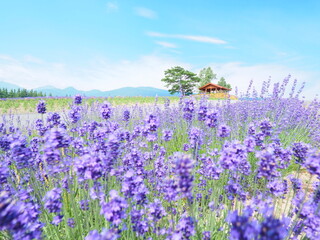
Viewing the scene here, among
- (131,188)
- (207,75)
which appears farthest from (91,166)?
(207,75)

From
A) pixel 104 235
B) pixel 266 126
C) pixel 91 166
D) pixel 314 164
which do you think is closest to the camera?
pixel 104 235

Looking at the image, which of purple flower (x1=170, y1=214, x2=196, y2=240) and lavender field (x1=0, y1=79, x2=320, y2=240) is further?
purple flower (x1=170, y1=214, x2=196, y2=240)

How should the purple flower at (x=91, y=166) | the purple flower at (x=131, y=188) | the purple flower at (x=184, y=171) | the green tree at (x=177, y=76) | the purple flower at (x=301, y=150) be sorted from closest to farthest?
the purple flower at (x=184, y=171) → the purple flower at (x=91, y=166) → the purple flower at (x=131, y=188) → the purple flower at (x=301, y=150) → the green tree at (x=177, y=76)

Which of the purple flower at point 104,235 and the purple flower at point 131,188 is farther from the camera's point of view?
the purple flower at point 131,188

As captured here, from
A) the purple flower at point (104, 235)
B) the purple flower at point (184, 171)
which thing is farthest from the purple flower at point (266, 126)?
the purple flower at point (104, 235)

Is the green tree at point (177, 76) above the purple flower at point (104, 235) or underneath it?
above

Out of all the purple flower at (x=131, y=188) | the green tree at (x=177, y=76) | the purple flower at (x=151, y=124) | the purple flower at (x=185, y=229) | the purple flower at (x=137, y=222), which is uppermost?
the green tree at (x=177, y=76)

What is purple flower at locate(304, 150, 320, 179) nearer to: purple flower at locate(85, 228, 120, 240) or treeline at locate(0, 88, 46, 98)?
purple flower at locate(85, 228, 120, 240)

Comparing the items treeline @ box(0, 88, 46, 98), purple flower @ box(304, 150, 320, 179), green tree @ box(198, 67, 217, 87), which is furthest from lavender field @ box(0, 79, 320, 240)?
green tree @ box(198, 67, 217, 87)

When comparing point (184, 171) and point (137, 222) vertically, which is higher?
point (184, 171)

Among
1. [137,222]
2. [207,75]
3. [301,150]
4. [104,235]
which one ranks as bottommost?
[137,222]

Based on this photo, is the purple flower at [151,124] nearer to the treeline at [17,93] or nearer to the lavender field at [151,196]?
the lavender field at [151,196]

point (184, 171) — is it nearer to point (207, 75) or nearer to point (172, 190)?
point (172, 190)

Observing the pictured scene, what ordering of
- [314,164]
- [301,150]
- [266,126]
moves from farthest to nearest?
1. [266,126]
2. [301,150]
3. [314,164]
